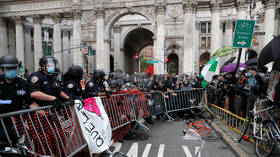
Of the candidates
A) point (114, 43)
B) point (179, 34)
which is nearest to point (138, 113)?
point (179, 34)

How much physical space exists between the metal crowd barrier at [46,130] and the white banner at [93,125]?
127mm

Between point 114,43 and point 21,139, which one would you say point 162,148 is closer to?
point 21,139

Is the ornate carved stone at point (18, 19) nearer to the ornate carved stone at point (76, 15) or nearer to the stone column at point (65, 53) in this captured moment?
the ornate carved stone at point (76, 15)

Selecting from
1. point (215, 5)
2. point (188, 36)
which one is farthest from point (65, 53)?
point (215, 5)

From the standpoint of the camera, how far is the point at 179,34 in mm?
28406

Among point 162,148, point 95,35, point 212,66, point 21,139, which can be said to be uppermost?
point 95,35

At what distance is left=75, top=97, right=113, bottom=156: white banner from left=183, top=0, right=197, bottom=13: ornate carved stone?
20694 millimetres

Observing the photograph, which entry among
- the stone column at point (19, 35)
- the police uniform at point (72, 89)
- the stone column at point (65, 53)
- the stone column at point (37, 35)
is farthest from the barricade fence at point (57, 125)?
the stone column at point (65, 53)

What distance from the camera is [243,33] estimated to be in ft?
16.6

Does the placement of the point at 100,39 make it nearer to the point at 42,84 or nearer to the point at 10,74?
the point at 42,84

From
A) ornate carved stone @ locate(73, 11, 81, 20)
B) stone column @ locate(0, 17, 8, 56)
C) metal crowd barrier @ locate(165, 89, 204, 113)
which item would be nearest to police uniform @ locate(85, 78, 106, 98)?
metal crowd barrier @ locate(165, 89, 204, 113)

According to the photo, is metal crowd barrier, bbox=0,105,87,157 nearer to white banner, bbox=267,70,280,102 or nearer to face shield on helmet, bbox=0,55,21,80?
face shield on helmet, bbox=0,55,21,80

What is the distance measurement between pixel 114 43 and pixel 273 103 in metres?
34.2

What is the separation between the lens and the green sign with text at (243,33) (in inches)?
196
